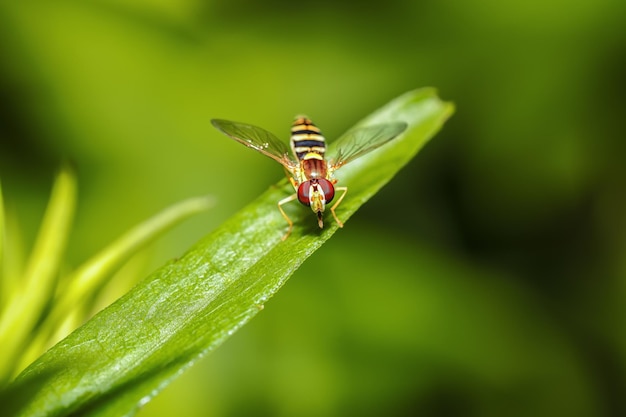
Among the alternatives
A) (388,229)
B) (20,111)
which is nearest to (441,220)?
(388,229)

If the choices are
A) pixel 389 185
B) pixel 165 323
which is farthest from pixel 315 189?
pixel 389 185

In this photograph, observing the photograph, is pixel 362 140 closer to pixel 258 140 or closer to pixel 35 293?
pixel 258 140

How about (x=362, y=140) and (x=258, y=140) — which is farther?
(x=258, y=140)

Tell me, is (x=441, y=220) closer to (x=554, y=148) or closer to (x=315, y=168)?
(x=554, y=148)

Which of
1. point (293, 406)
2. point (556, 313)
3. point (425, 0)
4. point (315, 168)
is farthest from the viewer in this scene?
point (425, 0)

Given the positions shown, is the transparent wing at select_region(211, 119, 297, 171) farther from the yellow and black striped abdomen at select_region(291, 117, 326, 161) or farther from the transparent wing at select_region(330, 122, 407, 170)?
the transparent wing at select_region(330, 122, 407, 170)

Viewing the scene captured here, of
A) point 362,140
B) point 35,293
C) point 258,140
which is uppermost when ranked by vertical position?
point 258,140

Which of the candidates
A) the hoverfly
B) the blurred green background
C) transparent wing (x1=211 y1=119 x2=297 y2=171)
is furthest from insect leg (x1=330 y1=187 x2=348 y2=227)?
the blurred green background
